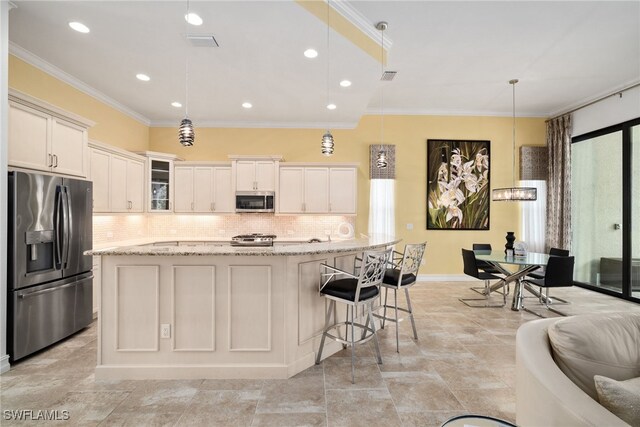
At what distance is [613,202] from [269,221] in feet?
20.2

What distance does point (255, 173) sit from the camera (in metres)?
5.64

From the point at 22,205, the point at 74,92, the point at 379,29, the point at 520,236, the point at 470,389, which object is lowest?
the point at 470,389

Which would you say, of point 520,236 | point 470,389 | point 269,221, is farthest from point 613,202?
point 269,221

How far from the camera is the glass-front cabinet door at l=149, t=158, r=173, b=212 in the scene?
541 centimetres

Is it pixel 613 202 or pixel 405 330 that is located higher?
pixel 613 202

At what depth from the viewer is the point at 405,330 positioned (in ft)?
11.8

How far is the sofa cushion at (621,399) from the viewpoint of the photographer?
1.01m

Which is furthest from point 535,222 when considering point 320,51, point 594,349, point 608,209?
point 594,349

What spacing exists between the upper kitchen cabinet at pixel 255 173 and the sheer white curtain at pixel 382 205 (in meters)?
1.98

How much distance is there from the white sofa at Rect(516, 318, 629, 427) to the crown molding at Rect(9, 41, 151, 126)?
17.6 feet

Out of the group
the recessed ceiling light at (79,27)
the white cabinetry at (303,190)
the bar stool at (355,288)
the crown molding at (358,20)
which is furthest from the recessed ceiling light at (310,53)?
the white cabinetry at (303,190)

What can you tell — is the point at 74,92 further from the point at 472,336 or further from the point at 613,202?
the point at 613,202

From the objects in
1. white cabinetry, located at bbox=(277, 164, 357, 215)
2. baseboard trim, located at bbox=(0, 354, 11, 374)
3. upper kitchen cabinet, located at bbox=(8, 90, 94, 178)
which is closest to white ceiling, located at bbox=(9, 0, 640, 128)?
upper kitchen cabinet, located at bbox=(8, 90, 94, 178)

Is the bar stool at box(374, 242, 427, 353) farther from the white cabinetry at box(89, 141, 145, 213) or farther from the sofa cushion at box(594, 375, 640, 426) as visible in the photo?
the white cabinetry at box(89, 141, 145, 213)
